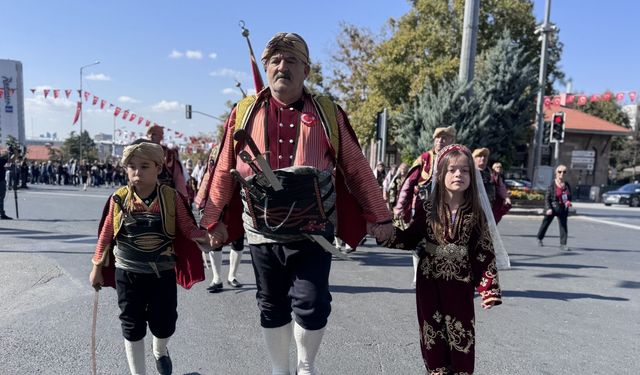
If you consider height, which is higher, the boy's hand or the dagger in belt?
the dagger in belt

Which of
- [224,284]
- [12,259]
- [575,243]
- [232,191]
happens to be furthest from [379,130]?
[232,191]

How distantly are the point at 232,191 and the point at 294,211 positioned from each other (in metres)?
0.48

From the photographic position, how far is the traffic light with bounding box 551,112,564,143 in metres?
17.8

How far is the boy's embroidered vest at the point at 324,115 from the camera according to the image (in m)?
2.58

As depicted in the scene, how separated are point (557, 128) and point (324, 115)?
711 inches

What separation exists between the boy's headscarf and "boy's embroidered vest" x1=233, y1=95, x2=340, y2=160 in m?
0.57

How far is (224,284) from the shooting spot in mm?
5488

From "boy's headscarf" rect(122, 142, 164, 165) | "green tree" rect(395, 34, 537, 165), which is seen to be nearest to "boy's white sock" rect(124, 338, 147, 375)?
"boy's headscarf" rect(122, 142, 164, 165)

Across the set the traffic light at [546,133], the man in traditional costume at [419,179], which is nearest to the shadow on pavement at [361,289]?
the man in traditional costume at [419,179]

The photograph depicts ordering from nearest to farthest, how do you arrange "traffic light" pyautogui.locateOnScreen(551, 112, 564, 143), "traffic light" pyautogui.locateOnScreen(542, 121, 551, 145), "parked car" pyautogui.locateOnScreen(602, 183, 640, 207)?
"traffic light" pyautogui.locateOnScreen(551, 112, 564, 143)
"traffic light" pyautogui.locateOnScreen(542, 121, 551, 145)
"parked car" pyautogui.locateOnScreen(602, 183, 640, 207)

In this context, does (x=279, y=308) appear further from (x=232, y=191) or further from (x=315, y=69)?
(x=315, y=69)

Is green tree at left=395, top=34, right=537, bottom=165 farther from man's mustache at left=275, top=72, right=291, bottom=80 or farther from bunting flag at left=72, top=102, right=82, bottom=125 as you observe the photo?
bunting flag at left=72, top=102, right=82, bottom=125

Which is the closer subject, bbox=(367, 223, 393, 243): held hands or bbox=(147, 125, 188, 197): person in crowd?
bbox=(367, 223, 393, 243): held hands

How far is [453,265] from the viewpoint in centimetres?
275
